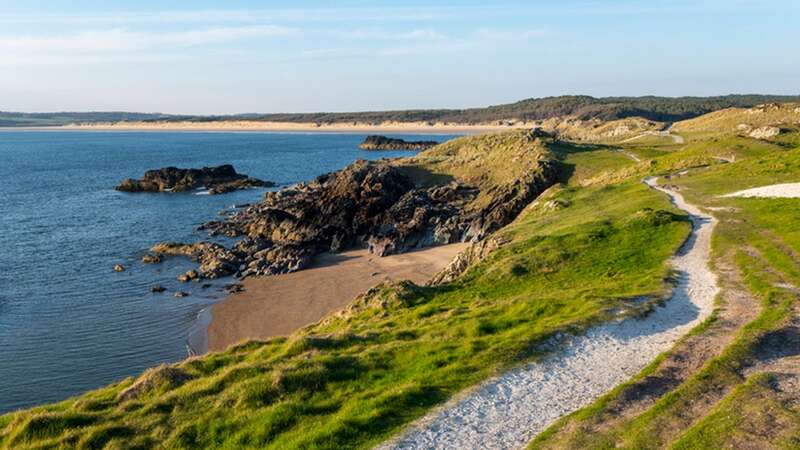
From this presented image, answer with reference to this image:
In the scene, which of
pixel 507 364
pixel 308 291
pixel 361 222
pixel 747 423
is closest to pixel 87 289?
pixel 308 291

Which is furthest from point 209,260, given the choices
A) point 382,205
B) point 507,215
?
point 507,215

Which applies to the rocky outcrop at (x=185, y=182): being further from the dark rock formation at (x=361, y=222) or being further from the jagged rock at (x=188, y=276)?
the jagged rock at (x=188, y=276)

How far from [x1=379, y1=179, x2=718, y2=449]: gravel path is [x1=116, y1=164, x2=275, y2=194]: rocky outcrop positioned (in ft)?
308

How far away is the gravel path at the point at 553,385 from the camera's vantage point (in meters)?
14.6

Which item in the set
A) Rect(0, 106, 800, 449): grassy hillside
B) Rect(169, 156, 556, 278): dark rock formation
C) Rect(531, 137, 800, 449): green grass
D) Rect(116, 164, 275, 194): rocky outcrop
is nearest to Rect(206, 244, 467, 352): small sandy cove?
Rect(169, 156, 556, 278): dark rock formation

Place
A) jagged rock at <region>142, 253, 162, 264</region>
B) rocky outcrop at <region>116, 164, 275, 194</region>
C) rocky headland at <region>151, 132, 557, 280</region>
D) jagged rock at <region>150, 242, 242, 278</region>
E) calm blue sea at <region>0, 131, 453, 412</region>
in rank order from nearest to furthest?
calm blue sea at <region>0, 131, 453, 412</region>
jagged rock at <region>150, 242, 242, 278</region>
rocky headland at <region>151, 132, 557, 280</region>
jagged rock at <region>142, 253, 162, 264</region>
rocky outcrop at <region>116, 164, 275, 194</region>

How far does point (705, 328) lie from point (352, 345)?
11.7m

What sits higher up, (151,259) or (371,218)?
(371,218)

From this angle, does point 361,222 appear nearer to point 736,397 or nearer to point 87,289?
point 87,289

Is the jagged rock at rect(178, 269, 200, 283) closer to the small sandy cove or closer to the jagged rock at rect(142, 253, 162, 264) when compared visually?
the small sandy cove

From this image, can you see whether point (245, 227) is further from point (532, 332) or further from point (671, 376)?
point (671, 376)

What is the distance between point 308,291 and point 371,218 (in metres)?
19.3

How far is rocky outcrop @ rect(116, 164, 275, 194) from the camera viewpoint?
110 metres

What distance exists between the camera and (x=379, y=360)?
762 inches
